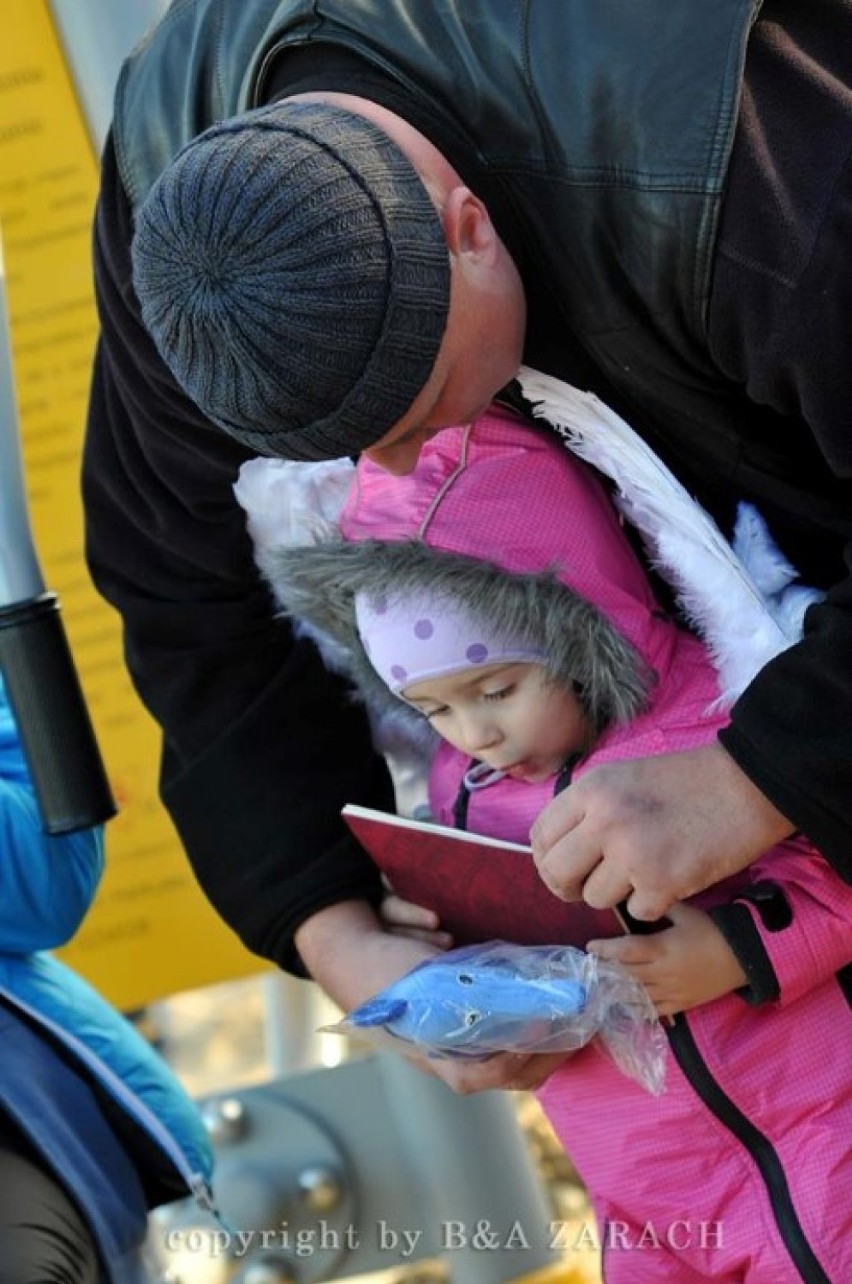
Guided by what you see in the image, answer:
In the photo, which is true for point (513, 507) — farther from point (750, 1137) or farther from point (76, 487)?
point (76, 487)

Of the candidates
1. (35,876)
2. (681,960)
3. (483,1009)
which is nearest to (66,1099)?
(35,876)

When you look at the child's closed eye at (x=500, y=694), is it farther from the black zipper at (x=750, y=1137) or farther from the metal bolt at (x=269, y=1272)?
the metal bolt at (x=269, y=1272)

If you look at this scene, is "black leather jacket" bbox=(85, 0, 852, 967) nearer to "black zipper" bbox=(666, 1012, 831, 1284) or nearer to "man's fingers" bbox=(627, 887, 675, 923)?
"man's fingers" bbox=(627, 887, 675, 923)

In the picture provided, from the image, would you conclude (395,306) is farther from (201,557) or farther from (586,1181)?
(586,1181)

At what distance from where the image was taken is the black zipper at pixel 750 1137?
4.30 feet

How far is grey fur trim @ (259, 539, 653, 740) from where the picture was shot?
4.29ft

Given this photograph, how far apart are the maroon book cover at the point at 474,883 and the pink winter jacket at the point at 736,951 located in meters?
0.03

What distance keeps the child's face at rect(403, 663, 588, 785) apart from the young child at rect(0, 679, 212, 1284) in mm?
418

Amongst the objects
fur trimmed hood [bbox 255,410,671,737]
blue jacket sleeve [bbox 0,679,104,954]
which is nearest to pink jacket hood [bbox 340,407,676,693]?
fur trimmed hood [bbox 255,410,671,737]

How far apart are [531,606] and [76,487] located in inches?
32.8

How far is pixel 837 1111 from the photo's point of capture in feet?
4.34

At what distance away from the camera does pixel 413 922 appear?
1.50 meters

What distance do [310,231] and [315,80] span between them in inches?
6.8

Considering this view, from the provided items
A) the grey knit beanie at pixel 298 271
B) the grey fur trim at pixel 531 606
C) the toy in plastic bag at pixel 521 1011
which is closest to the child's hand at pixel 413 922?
the toy in plastic bag at pixel 521 1011
